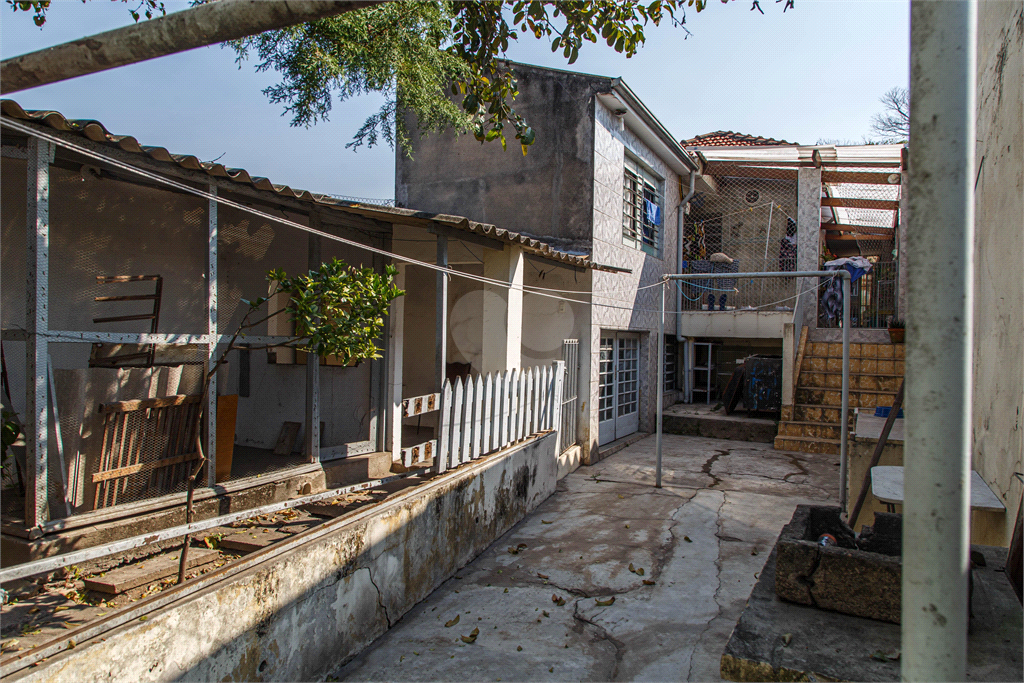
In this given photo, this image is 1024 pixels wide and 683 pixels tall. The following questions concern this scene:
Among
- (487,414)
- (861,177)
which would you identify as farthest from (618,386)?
(861,177)

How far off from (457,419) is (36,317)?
3145 mm

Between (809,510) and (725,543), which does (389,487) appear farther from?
(809,510)

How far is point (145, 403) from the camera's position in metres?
4.18

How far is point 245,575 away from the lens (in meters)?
3.11

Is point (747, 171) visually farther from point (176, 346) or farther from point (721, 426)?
point (176, 346)

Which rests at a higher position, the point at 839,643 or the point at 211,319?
the point at 211,319

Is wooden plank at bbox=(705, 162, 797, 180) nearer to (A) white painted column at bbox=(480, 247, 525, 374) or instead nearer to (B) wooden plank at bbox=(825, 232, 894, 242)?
(B) wooden plank at bbox=(825, 232, 894, 242)

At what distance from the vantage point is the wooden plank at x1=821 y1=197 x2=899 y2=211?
14.3 meters

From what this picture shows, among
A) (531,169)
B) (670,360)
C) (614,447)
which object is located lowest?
(614,447)

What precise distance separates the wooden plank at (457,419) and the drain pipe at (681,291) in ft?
27.9

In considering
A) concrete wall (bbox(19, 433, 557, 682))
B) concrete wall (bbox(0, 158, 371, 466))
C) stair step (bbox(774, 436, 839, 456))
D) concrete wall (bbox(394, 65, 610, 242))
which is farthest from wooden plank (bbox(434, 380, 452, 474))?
stair step (bbox(774, 436, 839, 456))

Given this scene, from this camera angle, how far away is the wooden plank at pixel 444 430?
17.1 ft

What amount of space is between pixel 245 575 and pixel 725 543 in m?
4.45

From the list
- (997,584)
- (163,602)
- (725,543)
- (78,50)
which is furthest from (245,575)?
(725,543)
